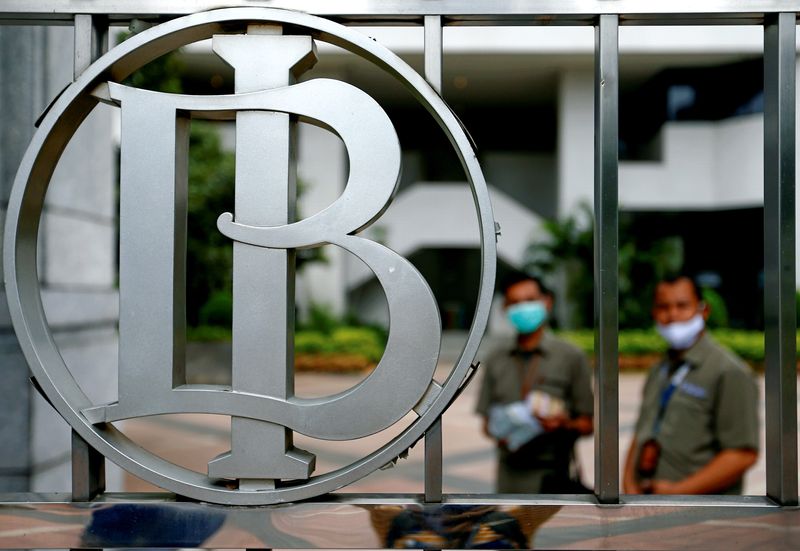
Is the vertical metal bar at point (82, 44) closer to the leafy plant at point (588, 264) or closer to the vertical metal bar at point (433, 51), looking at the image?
the vertical metal bar at point (433, 51)

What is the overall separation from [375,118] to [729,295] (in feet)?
55.1

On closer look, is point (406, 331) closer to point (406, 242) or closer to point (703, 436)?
point (703, 436)

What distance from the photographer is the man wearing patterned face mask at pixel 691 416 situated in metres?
2.97

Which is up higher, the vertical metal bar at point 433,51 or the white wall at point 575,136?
the white wall at point 575,136

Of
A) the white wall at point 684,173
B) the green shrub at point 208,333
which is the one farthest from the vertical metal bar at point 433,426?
the white wall at point 684,173

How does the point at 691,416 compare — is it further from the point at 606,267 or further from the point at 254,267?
the point at 254,267

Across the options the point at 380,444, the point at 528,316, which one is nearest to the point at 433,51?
the point at 528,316

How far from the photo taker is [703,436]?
3043 mm

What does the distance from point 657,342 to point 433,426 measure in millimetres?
12208

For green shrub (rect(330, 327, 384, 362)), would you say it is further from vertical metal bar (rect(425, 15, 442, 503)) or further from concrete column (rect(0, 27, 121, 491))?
vertical metal bar (rect(425, 15, 442, 503))

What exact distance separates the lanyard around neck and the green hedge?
901 cm

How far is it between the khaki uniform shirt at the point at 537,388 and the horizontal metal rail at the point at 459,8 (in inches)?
93.6

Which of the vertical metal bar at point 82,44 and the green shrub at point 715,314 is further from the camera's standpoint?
the green shrub at point 715,314

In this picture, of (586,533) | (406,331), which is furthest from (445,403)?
(586,533)
